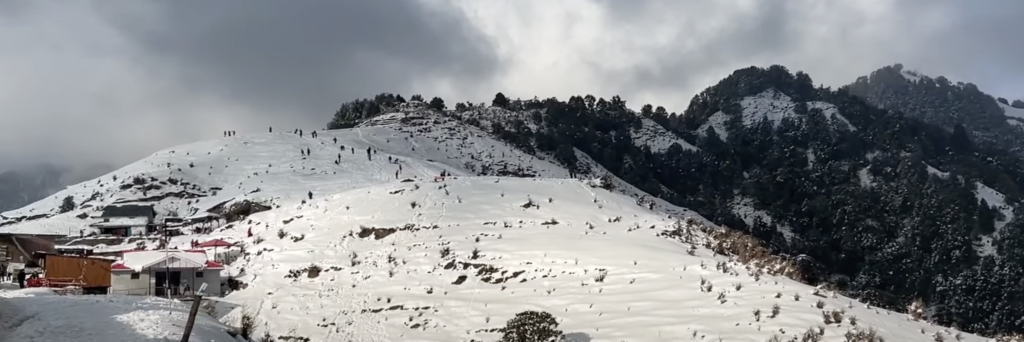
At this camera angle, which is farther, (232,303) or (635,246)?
(232,303)

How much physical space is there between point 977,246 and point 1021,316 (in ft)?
66.9

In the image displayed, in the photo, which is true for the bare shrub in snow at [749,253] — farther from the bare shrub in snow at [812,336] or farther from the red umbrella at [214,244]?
the red umbrella at [214,244]

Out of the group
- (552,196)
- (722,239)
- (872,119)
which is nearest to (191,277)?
(552,196)

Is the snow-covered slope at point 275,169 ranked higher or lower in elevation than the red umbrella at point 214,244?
higher

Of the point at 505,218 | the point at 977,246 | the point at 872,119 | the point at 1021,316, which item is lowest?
the point at 1021,316

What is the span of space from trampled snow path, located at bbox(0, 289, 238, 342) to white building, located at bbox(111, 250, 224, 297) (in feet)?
39.2

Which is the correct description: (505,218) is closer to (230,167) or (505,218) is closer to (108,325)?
(108,325)

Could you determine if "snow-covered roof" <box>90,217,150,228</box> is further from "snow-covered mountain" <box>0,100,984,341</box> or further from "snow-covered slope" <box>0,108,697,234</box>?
"snow-covered mountain" <box>0,100,984,341</box>

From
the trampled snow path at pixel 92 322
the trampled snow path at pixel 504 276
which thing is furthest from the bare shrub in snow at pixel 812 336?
the trampled snow path at pixel 92 322

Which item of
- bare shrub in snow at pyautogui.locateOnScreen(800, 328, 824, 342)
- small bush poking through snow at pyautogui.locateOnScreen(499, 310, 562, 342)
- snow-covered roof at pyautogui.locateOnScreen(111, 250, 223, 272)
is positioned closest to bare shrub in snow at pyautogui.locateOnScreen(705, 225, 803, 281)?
bare shrub in snow at pyautogui.locateOnScreen(800, 328, 824, 342)

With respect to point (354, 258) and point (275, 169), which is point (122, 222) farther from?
point (354, 258)

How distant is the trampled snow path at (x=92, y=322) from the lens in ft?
45.0

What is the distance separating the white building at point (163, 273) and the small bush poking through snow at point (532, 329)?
57.6 feet

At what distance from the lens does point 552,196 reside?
3578 centimetres
